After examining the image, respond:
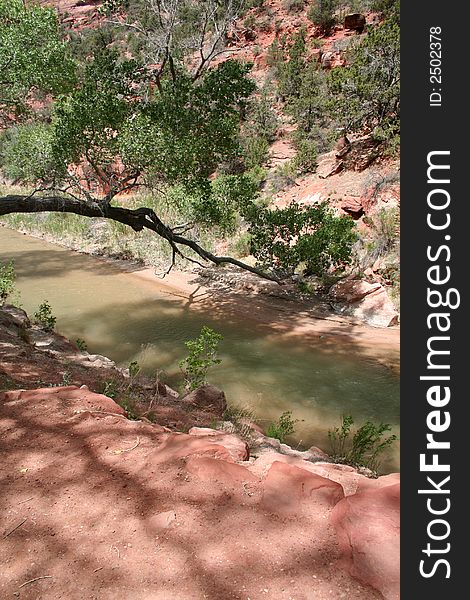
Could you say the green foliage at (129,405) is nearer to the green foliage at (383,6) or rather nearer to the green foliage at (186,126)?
the green foliage at (186,126)

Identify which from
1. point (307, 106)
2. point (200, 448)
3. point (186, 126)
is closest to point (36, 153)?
point (186, 126)

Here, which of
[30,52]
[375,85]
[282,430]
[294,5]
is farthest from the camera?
[294,5]

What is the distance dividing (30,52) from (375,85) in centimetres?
864

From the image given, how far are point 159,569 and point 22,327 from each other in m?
5.57

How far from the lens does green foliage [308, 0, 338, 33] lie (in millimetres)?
25188

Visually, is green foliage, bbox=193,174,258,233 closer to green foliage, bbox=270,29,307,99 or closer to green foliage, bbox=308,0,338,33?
green foliage, bbox=270,29,307,99

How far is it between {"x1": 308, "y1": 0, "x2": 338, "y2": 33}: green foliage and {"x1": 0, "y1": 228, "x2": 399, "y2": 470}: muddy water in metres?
22.2

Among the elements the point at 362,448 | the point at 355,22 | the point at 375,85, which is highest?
the point at 355,22

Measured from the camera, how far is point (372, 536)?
1700 millimetres

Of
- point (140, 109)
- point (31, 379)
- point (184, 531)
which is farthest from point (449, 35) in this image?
point (140, 109)

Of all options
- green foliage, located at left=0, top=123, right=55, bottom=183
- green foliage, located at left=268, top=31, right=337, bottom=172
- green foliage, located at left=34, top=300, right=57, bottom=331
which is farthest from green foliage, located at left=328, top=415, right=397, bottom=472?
green foliage, located at left=268, top=31, right=337, bottom=172

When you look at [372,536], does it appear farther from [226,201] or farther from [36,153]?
[226,201]

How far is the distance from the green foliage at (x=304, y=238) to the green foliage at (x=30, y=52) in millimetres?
4178

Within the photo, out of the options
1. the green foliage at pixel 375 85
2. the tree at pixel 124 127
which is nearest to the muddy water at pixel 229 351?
the tree at pixel 124 127
